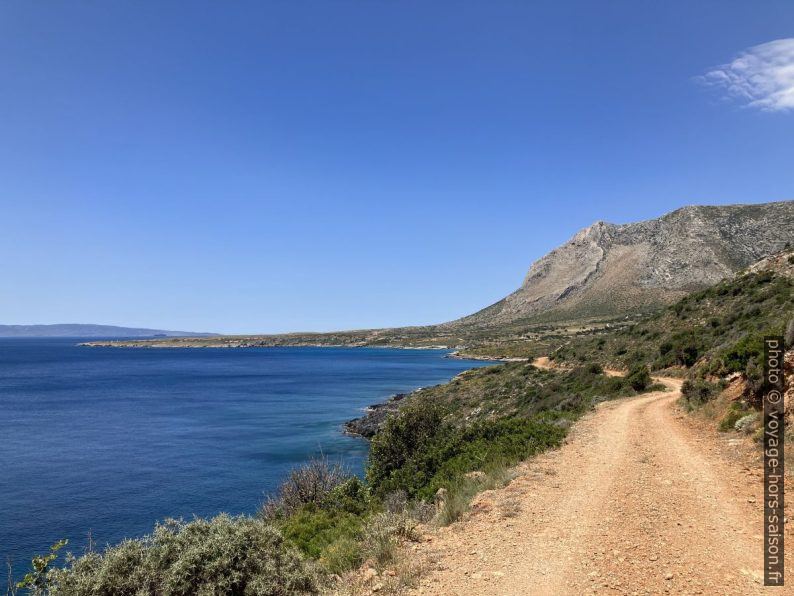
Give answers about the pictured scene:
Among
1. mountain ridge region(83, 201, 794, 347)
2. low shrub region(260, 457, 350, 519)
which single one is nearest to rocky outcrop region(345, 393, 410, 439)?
low shrub region(260, 457, 350, 519)

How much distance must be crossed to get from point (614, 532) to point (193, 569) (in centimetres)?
704

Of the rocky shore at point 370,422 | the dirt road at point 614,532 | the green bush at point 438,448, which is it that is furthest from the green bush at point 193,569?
the rocky shore at point 370,422

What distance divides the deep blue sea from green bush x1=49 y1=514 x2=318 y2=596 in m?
21.4

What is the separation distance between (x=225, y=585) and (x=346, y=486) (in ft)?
40.7

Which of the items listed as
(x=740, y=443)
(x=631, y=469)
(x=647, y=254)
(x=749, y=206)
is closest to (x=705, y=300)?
(x=740, y=443)

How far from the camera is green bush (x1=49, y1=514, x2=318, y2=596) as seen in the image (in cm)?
716

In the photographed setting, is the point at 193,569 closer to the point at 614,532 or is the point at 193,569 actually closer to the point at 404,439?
the point at 614,532

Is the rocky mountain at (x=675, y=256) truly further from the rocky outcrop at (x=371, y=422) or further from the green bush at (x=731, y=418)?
the green bush at (x=731, y=418)

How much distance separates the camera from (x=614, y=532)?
8.89 meters

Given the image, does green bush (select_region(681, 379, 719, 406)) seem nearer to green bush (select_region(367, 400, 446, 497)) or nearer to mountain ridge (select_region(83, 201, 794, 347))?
green bush (select_region(367, 400, 446, 497))

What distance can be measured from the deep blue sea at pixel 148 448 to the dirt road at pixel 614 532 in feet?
76.4

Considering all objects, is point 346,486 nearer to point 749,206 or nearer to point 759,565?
point 759,565

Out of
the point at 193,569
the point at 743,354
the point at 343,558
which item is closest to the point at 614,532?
the point at 343,558

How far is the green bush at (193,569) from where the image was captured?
716cm
